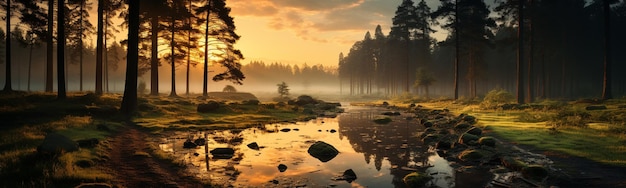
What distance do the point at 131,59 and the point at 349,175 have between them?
55.8 feet

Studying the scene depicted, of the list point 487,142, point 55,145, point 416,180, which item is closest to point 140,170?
point 55,145

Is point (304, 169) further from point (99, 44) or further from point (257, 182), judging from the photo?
point (99, 44)

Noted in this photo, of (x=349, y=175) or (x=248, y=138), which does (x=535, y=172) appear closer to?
(x=349, y=175)

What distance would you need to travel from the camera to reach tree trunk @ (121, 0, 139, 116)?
20.5m

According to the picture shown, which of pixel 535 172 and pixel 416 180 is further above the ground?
pixel 535 172

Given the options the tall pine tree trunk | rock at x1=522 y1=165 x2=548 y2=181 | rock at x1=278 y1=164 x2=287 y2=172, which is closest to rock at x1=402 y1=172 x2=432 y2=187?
rock at x1=522 y1=165 x2=548 y2=181

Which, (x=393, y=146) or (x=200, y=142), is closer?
(x=393, y=146)

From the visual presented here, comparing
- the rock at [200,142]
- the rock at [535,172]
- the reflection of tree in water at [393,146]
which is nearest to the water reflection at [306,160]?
the reflection of tree in water at [393,146]

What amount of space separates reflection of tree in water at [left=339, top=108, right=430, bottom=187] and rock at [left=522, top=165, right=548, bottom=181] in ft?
8.99

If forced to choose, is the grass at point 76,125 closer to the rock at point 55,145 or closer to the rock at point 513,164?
the rock at point 55,145

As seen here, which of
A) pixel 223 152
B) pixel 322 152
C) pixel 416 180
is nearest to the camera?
pixel 416 180

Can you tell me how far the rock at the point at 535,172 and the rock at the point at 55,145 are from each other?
12643mm

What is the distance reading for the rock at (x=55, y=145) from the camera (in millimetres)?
9516

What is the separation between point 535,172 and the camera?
920 cm
